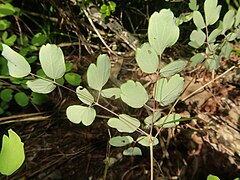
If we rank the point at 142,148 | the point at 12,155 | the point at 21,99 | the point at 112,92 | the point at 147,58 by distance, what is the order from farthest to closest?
the point at 21,99 < the point at 142,148 < the point at 112,92 < the point at 147,58 < the point at 12,155

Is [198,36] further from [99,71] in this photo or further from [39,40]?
[39,40]

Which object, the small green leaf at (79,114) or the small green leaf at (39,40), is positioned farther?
the small green leaf at (39,40)

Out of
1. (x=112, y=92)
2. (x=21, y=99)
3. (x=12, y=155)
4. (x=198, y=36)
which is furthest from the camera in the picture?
(x=21, y=99)

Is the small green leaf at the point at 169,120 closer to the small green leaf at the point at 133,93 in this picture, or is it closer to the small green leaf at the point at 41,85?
the small green leaf at the point at 133,93

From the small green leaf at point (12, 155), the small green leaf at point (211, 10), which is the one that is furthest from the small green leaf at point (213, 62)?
the small green leaf at point (12, 155)

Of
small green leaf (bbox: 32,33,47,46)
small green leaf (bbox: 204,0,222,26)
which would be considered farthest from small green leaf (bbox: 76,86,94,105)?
small green leaf (bbox: 32,33,47,46)

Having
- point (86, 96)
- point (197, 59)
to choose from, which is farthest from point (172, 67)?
point (197, 59)
